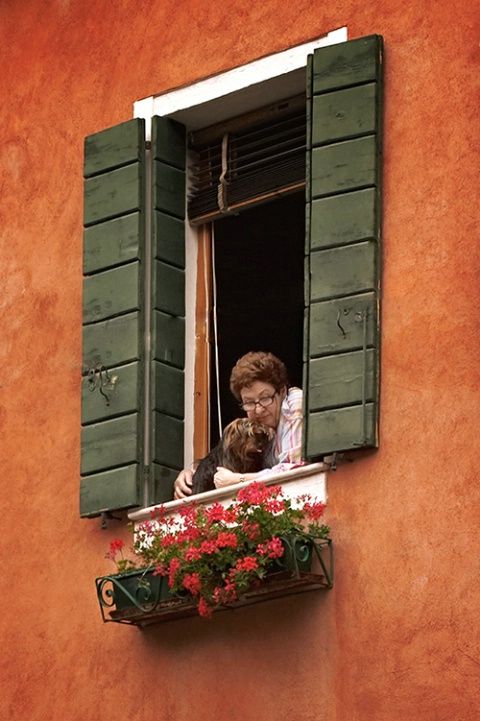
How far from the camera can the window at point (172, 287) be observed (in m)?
10.3

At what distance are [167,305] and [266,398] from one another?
24.1 inches

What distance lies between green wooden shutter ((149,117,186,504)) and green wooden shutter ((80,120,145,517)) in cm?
6

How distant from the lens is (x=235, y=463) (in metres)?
10.7

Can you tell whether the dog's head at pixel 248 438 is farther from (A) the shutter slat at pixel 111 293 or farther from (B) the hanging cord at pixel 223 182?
(B) the hanging cord at pixel 223 182

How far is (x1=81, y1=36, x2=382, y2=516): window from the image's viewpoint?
10266 millimetres

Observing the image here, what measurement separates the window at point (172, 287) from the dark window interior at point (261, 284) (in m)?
0.30

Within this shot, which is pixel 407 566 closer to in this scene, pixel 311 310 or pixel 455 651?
pixel 455 651

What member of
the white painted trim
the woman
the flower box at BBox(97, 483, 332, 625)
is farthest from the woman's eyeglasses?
the white painted trim

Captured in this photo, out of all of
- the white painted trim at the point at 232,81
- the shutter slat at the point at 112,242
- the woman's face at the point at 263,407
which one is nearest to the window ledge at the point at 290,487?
the woman's face at the point at 263,407

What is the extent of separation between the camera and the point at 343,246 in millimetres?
10391

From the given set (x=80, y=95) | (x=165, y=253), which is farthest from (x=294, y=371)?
(x=80, y=95)

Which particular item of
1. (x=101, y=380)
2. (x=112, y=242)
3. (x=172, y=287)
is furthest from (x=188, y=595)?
(x=112, y=242)

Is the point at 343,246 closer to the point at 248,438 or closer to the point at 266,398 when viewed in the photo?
the point at 266,398

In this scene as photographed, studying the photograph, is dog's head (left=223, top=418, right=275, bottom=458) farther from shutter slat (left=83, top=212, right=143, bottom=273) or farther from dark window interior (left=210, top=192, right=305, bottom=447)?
shutter slat (left=83, top=212, right=143, bottom=273)
